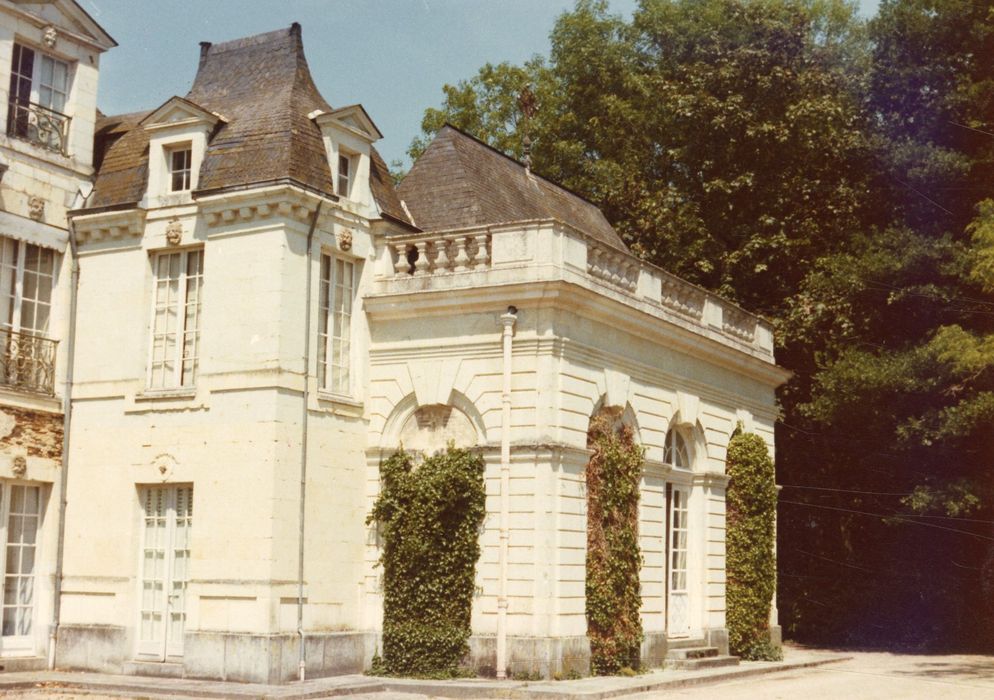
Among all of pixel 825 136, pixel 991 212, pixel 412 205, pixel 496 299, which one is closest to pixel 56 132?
pixel 412 205

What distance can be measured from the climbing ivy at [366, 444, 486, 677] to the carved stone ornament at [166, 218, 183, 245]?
4663mm

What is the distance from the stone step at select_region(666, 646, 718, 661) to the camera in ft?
67.5

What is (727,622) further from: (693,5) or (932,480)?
(693,5)

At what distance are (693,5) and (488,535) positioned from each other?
20.3 m

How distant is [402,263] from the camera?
1916 centimetres

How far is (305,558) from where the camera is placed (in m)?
17.5

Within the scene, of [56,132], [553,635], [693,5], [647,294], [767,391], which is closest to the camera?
[553,635]

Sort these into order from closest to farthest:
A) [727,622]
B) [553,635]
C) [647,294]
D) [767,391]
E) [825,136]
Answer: [553,635] → [647,294] → [727,622] → [767,391] → [825,136]

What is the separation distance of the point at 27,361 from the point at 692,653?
11.1m

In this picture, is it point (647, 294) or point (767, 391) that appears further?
point (767, 391)

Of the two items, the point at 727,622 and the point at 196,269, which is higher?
the point at 196,269

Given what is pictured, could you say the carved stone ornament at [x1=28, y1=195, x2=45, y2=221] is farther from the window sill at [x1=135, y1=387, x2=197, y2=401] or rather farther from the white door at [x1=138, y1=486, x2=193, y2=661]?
the white door at [x1=138, y1=486, x2=193, y2=661]

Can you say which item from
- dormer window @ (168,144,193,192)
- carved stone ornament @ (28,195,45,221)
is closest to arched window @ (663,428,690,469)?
dormer window @ (168,144,193,192)

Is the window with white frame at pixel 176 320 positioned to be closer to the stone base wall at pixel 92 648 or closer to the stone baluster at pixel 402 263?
the stone baluster at pixel 402 263
